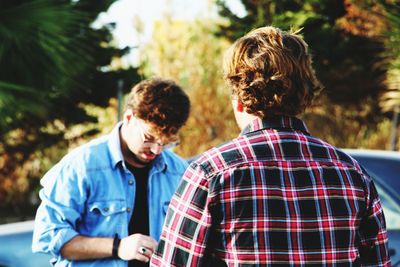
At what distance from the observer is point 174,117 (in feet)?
8.55

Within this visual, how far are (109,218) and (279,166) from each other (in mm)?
942

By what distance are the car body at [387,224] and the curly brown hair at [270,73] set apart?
218 cm

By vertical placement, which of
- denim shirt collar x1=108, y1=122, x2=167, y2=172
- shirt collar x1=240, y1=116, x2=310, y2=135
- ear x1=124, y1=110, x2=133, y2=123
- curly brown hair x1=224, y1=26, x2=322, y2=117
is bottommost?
denim shirt collar x1=108, y1=122, x2=167, y2=172

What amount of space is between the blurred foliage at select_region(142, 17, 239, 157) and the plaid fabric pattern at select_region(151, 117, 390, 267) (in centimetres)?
831

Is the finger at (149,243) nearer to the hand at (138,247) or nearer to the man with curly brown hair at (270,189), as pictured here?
the hand at (138,247)

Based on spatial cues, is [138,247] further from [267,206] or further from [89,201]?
[267,206]

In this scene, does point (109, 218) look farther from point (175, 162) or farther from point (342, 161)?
point (342, 161)

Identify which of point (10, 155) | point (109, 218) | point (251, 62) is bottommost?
point (10, 155)

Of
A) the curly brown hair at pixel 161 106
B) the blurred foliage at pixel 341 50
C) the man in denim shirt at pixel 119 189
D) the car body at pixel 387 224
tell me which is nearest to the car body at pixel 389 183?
the car body at pixel 387 224

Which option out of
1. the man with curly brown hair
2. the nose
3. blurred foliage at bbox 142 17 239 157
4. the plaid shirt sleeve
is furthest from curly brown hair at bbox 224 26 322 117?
blurred foliage at bbox 142 17 239 157

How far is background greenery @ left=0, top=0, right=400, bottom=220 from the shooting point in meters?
6.53

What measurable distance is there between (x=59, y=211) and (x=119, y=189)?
10.1 inches

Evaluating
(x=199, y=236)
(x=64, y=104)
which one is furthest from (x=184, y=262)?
(x=64, y=104)

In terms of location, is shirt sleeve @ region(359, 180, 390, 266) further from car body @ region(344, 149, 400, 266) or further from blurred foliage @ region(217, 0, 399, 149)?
blurred foliage @ region(217, 0, 399, 149)
